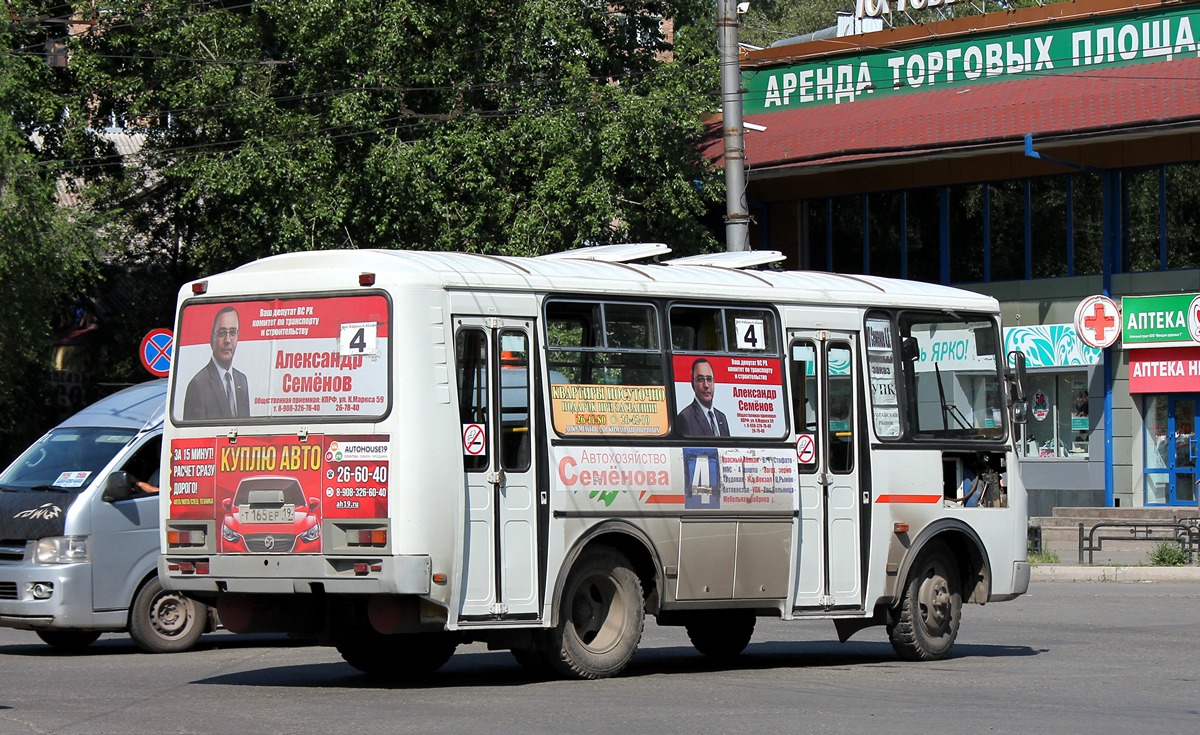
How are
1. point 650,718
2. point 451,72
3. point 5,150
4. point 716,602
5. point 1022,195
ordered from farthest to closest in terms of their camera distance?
point 1022,195 < point 451,72 < point 5,150 < point 716,602 < point 650,718

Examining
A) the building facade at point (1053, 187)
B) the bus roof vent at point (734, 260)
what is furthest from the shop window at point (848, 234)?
the bus roof vent at point (734, 260)

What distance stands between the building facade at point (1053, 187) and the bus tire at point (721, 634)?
1956 cm

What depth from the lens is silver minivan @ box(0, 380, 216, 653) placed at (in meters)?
13.9

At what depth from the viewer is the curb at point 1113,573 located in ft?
74.2

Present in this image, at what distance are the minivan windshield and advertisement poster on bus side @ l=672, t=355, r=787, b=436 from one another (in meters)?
5.42

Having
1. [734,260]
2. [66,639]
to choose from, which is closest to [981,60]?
[734,260]

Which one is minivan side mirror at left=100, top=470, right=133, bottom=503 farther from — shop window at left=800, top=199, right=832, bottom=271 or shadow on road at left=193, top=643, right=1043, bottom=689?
shop window at left=800, top=199, right=832, bottom=271

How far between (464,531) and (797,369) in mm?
3347

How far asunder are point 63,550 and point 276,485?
412 cm

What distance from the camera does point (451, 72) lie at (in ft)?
98.3

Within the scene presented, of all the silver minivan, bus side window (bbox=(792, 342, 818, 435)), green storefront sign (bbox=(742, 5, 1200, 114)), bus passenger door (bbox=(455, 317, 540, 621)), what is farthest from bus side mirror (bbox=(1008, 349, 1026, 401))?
green storefront sign (bbox=(742, 5, 1200, 114))

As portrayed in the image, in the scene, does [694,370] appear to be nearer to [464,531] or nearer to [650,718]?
[464,531]

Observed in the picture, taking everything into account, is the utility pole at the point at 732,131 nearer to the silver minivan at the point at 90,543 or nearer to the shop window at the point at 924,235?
the silver minivan at the point at 90,543

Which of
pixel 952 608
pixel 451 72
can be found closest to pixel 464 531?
pixel 952 608
